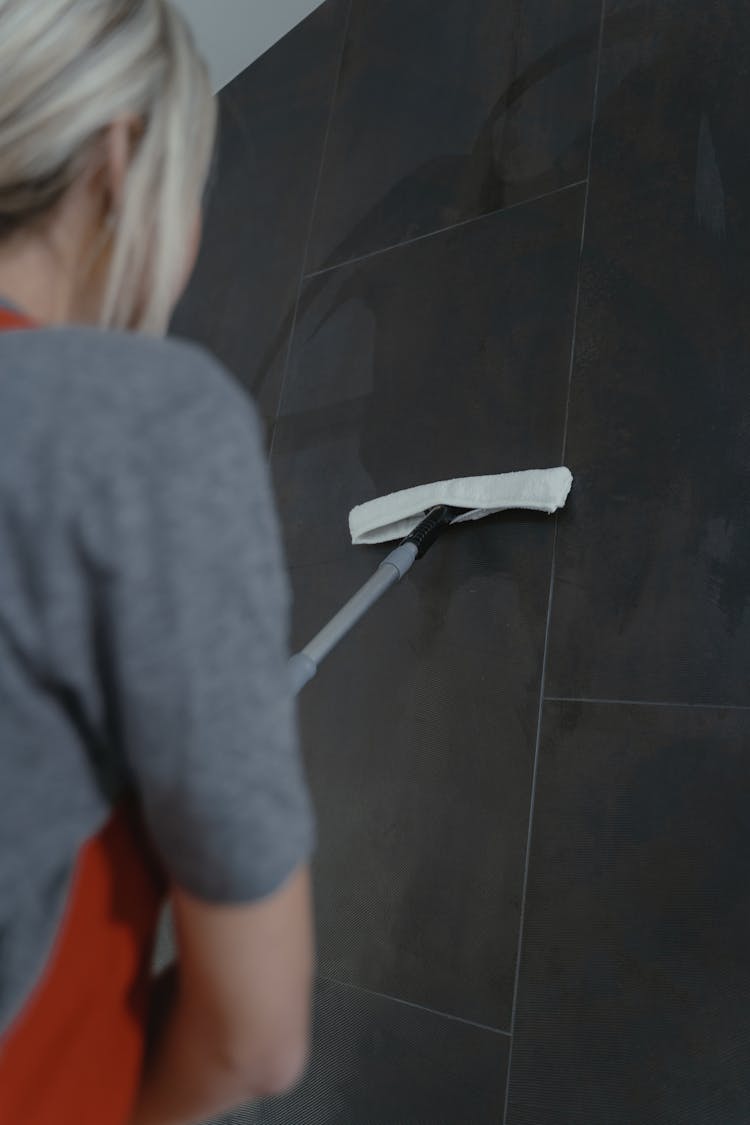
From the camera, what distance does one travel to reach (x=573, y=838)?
49.0 inches

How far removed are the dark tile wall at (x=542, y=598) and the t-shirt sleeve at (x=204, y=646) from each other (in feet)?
3.06

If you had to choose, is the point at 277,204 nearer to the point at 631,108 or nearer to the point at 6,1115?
the point at 631,108

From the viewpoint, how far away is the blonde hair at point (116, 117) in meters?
0.37

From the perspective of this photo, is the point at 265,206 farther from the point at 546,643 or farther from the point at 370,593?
the point at 546,643

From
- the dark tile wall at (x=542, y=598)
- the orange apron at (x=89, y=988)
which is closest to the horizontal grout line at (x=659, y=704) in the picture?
the dark tile wall at (x=542, y=598)

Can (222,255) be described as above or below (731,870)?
above

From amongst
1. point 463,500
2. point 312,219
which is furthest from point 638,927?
point 312,219

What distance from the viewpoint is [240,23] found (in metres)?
2.39

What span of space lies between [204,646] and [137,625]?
20mm

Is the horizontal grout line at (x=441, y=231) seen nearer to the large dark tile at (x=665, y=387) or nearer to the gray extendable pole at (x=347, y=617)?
the large dark tile at (x=665, y=387)

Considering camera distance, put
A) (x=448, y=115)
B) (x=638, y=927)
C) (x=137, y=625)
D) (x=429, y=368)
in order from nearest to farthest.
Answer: (x=137, y=625) → (x=638, y=927) → (x=429, y=368) → (x=448, y=115)

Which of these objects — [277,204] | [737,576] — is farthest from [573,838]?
[277,204]

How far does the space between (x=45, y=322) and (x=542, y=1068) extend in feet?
3.58

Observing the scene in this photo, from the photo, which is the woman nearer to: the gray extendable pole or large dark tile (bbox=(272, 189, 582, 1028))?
the gray extendable pole
